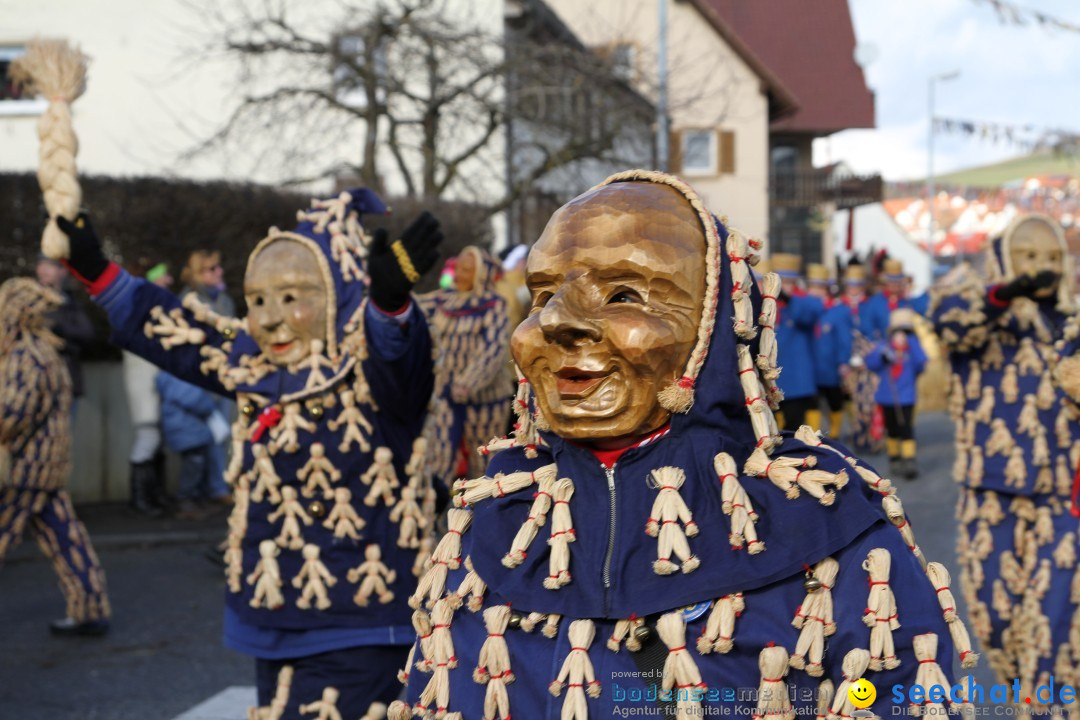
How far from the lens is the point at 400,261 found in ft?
12.3

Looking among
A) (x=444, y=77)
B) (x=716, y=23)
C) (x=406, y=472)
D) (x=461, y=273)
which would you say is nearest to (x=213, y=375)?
(x=406, y=472)

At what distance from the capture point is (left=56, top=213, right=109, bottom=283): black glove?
14.0 ft

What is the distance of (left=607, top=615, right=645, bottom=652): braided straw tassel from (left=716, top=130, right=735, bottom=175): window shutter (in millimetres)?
28062

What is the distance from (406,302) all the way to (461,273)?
4.60 metres

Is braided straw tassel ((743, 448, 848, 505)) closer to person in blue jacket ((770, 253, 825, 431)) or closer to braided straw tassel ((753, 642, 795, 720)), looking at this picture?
braided straw tassel ((753, 642, 795, 720))

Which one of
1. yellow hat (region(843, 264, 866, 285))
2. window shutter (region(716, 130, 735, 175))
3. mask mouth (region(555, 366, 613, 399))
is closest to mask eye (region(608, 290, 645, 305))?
mask mouth (region(555, 366, 613, 399))

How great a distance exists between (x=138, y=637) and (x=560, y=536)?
526 centimetres

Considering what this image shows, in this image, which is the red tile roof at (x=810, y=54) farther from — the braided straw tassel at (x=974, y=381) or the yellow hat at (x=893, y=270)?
the braided straw tassel at (x=974, y=381)

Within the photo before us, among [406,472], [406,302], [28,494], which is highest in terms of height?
[406,302]

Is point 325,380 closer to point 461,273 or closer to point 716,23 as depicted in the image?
point 461,273

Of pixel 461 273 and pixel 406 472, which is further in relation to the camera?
pixel 461 273

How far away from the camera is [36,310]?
21.8 ft

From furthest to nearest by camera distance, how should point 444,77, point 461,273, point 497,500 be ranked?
point 444,77, point 461,273, point 497,500

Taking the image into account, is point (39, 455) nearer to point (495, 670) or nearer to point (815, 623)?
point (495, 670)
